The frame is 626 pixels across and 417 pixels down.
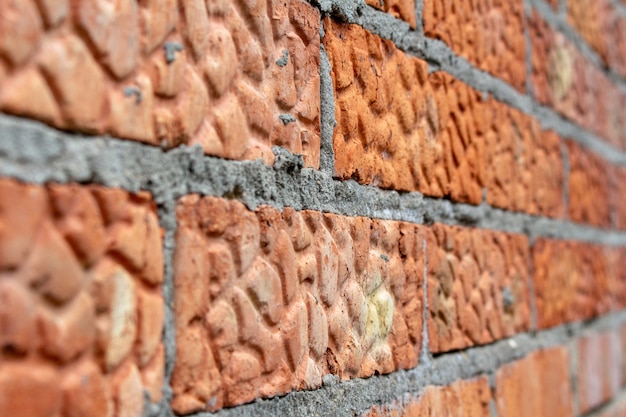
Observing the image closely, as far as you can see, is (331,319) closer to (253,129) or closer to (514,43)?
(253,129)

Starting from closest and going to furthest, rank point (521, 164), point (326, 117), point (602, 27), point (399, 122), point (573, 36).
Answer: point (326, 117)
point (399, 122)
point (521, 164)
point (573, 36)
point (602, 27)

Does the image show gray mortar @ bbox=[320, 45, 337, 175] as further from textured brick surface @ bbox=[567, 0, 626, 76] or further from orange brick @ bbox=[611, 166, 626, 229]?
orange brick @ bbox=[611, 166, 626, 229]

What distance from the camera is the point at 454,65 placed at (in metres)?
0.84

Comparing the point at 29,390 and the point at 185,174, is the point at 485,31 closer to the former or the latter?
the point at 185,174

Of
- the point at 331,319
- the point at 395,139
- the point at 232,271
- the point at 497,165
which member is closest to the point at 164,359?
the point at 232,271

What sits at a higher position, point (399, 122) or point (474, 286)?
point (399, 122)

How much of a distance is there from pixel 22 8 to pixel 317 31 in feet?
0.92

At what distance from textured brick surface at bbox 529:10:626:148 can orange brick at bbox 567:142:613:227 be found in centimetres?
6

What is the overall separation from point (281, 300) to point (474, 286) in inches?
15.6

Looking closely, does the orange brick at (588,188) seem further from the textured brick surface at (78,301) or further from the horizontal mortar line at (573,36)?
the textured brick surface at (78,301)

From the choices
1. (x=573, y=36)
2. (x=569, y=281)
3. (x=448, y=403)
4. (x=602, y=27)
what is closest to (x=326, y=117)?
(x=448, y=403)

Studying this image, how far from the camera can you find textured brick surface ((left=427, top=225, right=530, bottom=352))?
0.77 metres

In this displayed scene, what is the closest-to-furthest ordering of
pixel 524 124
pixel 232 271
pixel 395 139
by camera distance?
pixel 232 271 < pixel 395 139 < pixel 524 124

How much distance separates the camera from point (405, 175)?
71 cm
